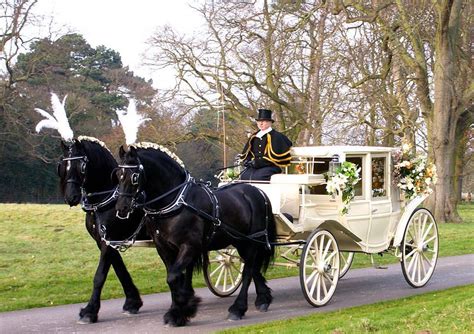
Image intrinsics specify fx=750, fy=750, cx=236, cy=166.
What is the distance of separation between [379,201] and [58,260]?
6.58 meters

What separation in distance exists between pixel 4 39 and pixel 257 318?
962 inches

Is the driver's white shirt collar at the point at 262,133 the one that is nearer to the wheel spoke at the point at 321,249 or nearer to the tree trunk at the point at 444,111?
the wheel spoke at the point at 321,249

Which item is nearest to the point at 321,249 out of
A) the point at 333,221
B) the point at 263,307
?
the point at 333,221

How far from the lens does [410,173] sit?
12.2 m

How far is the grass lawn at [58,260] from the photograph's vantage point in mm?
11000

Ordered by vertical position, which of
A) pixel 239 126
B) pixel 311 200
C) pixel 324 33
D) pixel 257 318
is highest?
pixel 324 33

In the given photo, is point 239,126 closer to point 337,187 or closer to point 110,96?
point 110,96

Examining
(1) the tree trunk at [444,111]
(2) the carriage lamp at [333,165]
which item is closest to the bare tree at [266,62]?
(1) the tree trunk at [444,111]

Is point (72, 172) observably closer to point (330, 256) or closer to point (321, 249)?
point (321, 249)

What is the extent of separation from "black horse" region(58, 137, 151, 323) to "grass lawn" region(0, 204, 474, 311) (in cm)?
147

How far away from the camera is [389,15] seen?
83.7 feet

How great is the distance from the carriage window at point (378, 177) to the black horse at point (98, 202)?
4.27 metres

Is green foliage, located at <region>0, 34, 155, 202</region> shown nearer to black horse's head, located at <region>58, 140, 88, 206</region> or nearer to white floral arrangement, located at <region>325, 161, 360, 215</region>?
white floral arrangement, located at <region>325, 161, 360, 215</region>

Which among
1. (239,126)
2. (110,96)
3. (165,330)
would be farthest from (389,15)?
(110,96)
